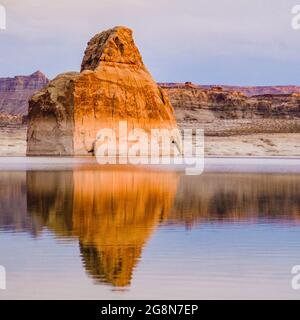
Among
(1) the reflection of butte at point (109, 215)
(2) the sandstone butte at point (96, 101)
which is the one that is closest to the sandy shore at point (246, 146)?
(2) the sandstone butte at point (96, 101)

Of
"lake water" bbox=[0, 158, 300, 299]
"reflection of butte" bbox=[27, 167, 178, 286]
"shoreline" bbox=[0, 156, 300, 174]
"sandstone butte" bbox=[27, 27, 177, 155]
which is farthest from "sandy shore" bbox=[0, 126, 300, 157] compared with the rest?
"lake water" bbox=[0, 158, 300, 299]

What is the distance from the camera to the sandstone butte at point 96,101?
49.8 m

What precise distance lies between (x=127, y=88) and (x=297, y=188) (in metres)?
32.3

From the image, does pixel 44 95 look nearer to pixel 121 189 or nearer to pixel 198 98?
pixel 121 189

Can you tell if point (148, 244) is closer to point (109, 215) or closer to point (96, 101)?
point (109, 215)

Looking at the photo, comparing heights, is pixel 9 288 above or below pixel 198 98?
below

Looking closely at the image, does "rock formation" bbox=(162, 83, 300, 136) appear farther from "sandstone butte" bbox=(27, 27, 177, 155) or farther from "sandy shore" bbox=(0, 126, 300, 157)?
"sandstone butte" bbox=(27, 27, 177, 155)

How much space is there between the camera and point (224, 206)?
1700 cm

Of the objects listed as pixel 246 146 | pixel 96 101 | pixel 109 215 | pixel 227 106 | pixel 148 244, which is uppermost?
pixel 227 106

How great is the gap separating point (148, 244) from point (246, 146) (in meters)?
57.5

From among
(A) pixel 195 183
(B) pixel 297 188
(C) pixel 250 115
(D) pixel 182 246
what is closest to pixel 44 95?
(A) pixel 195 183

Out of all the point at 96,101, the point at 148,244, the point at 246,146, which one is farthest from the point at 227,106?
the point at 148,244

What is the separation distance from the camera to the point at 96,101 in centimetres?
5084

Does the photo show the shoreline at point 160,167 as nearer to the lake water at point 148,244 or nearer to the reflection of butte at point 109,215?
the reflection of butte at point 109,215
